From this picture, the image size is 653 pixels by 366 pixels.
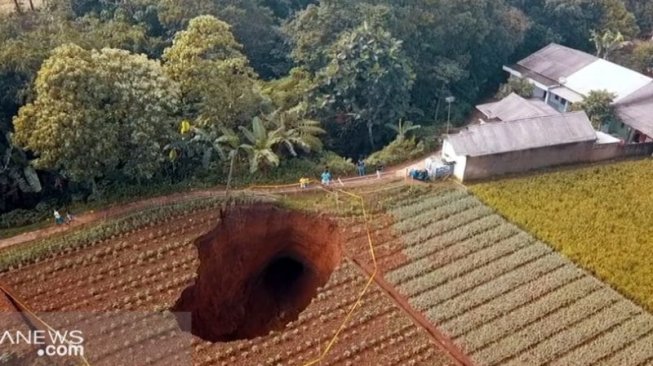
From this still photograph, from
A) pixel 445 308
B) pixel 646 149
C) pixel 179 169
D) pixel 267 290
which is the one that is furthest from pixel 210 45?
pixel 646 149

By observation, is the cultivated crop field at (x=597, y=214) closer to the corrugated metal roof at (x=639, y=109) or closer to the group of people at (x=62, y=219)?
the corrugated metal roof at (x=639, y=109)

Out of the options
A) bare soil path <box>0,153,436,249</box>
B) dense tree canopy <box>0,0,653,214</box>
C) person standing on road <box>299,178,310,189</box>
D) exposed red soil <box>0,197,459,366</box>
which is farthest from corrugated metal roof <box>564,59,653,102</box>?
person standing on road <box>299,178,310,189</box>

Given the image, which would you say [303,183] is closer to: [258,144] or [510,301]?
[258,144]

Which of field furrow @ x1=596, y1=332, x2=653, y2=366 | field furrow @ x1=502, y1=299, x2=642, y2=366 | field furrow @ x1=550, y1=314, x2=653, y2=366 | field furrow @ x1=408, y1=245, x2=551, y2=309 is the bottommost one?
field furrow @ x1=596, y1=332, x2=653, y2=366

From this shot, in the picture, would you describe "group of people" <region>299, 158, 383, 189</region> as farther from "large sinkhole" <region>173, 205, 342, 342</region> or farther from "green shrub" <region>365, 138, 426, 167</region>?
"large sinkhole" <region>173, 205, 342, 342</region>

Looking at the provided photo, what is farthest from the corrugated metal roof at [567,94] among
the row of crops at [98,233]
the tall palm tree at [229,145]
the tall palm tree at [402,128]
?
the row of crops at [98,233]

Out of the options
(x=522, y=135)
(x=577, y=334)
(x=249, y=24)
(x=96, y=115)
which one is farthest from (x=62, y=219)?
(x=522, y=135)

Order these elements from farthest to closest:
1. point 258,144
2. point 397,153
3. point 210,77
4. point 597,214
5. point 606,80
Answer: point 606,80 → point 397,153 → point 258,144 → point 210,77 → point 597,214
